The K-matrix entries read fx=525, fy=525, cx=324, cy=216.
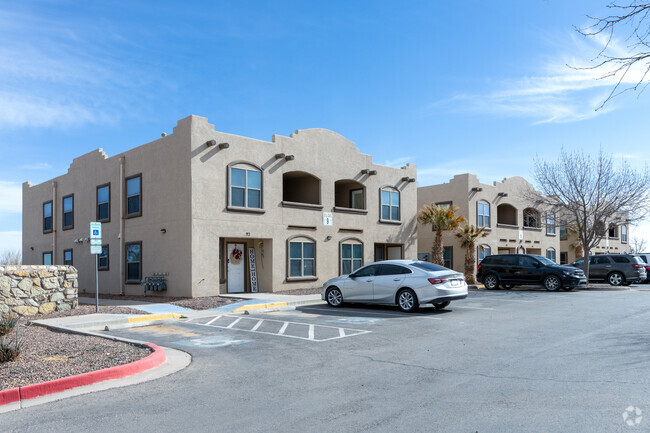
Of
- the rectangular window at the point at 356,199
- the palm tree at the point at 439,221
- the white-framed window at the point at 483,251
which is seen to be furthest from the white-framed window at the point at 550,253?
the rectangular window at the point at 356,199

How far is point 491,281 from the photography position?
25969 millimetres

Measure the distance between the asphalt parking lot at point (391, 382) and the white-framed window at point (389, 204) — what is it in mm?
15598

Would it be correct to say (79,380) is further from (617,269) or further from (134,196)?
(617,269)

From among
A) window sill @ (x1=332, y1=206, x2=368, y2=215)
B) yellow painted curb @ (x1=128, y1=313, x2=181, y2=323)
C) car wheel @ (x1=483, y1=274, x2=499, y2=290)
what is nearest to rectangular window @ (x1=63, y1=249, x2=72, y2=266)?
window sill @ (x1=332, y1=206, x2=368, y2=215)

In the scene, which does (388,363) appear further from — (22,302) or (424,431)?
(22,302)

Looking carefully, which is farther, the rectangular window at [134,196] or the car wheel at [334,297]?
the rectangular window at [134,196]

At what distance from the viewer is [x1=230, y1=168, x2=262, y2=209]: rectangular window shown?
69.6 feet

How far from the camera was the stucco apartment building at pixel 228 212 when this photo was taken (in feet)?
66.3

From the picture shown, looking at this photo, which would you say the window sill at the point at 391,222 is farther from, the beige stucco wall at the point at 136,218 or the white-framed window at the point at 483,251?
the beige stucco wall at the point at 136,218

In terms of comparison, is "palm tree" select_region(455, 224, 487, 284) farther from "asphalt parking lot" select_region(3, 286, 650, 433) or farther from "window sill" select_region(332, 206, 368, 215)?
"asphalt parking lot" select_region(3, 286, 650, 433)

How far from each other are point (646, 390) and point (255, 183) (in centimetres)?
1740

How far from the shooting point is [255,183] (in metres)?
22.0

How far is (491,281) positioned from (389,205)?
21.8 ft

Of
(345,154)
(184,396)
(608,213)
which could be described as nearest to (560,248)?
(608,213)
